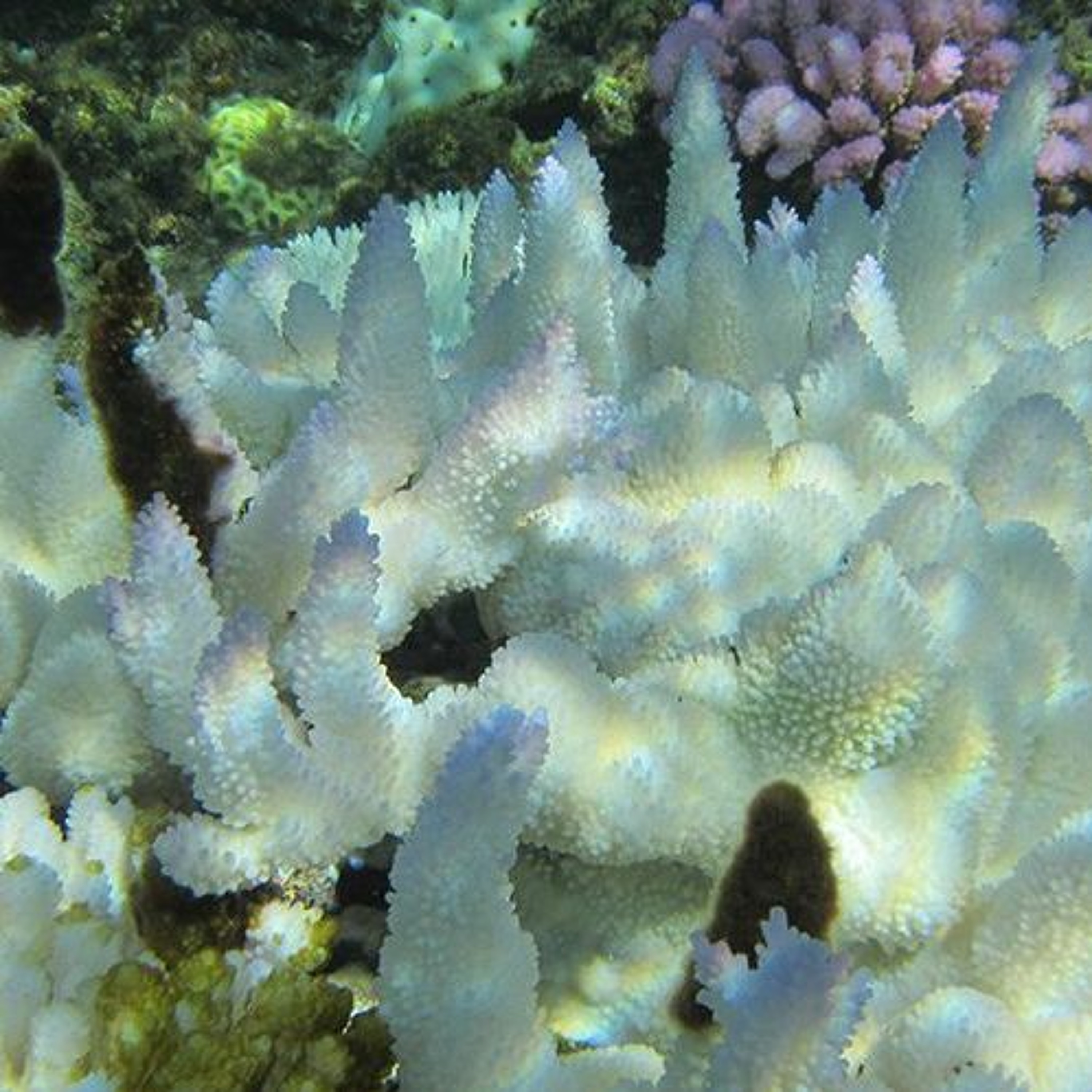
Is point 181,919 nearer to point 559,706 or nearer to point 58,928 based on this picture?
point 58,928

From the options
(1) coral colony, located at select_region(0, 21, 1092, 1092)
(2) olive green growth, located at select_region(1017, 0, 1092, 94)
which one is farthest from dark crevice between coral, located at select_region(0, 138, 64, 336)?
(2) olive green growth, located at select_region(1017, 0, 1092, 94)

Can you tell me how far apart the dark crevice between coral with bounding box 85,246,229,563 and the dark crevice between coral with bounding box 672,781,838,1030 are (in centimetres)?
91

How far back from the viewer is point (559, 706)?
168 centimetres

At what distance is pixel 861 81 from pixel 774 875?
13.1 feet

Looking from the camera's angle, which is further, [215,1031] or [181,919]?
[181,919]

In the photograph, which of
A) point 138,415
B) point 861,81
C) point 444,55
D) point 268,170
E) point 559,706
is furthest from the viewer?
point 444,55

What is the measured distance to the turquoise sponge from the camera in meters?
5.82

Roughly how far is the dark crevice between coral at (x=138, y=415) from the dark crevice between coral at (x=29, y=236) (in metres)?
0.10

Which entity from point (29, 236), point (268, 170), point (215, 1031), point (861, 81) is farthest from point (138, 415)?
point (268, 170)

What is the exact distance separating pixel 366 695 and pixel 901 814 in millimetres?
736

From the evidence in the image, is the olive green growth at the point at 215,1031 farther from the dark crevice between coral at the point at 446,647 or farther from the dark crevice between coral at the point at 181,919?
the dark crevice between coral at the point at 446,647

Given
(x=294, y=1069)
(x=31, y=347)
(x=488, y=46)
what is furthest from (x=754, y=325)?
(x=488, y=46)

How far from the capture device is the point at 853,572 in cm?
160

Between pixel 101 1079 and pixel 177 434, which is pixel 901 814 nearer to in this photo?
pixel 101 1079
